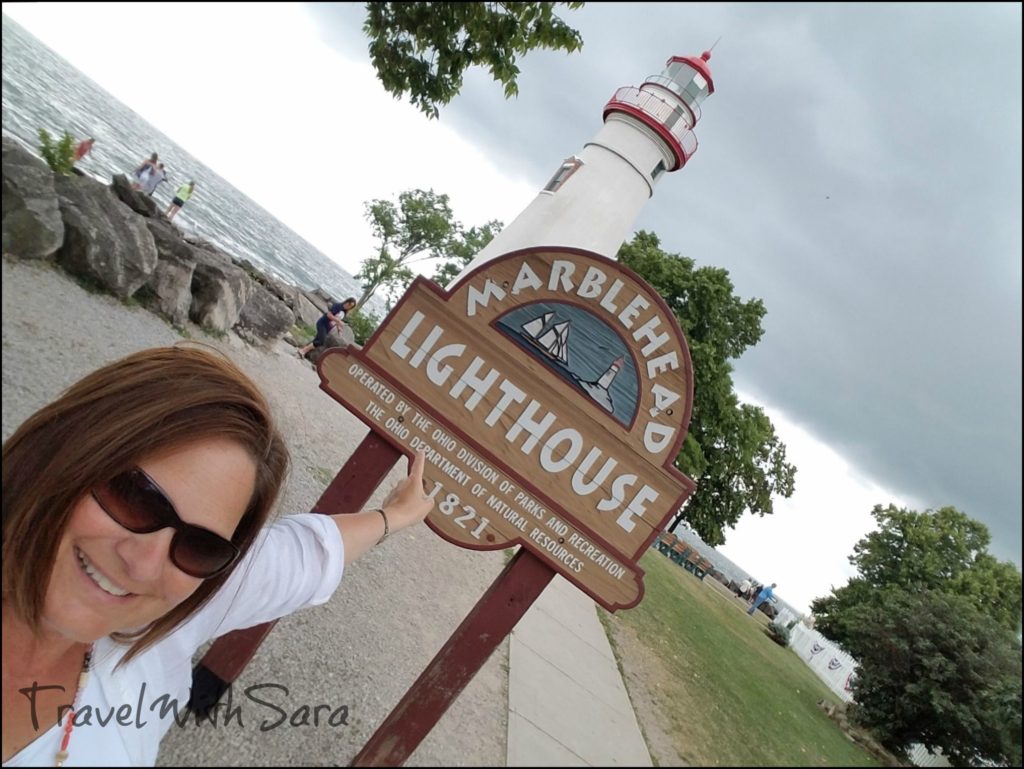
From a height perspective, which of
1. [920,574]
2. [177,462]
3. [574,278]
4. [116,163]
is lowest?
[116,163]

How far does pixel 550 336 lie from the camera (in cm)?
333

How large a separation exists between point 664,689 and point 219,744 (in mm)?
6346

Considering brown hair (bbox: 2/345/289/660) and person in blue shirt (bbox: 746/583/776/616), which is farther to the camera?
person in blue shirt (bbox: 746/583/776/616)

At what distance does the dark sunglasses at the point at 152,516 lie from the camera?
4.34 ft

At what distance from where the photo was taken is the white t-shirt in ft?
4.71

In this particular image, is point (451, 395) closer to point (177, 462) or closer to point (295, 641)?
point (177, 462)

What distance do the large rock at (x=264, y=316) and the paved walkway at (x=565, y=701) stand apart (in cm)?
779

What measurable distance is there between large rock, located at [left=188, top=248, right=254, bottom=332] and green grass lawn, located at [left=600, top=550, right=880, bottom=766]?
321 inches

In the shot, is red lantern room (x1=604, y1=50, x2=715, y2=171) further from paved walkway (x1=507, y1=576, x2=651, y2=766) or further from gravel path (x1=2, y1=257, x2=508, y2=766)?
paved walkway (x1=507, y1=576, x2=651, y2=766)

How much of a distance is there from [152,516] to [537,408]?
2.21m

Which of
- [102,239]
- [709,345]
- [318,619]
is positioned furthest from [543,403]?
[709,345]

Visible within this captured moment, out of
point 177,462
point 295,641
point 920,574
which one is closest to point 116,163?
point 295,641

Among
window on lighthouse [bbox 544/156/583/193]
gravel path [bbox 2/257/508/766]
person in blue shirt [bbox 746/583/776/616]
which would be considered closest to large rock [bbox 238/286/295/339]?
gravel path [bbox 2/257/508/766]

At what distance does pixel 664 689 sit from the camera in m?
8.16
